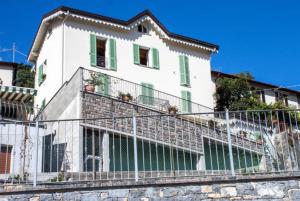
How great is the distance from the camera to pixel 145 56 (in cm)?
2772

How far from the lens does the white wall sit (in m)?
24.2

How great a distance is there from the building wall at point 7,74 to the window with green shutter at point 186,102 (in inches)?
465

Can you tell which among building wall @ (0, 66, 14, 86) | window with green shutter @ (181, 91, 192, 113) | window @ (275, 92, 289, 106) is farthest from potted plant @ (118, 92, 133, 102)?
window @ (275, 92, 289, 106)

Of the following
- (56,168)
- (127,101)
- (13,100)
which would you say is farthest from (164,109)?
(56,168)

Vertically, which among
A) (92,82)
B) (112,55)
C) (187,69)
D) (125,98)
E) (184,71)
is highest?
(112,55)

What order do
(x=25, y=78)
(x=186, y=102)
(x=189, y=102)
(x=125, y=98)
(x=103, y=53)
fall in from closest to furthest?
(x=125, y=98), (x=103, y=53), (x=186, y=102), (x=189, y=102), (x=25, y=78)

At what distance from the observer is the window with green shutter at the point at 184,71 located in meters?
27.6

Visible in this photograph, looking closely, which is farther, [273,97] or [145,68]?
[273,97]

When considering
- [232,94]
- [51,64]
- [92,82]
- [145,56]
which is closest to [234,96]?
[232,94]

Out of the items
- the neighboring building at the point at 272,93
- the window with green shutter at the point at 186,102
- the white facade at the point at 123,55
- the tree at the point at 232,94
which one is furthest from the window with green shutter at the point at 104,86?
the neighboring building at the point at 272,93

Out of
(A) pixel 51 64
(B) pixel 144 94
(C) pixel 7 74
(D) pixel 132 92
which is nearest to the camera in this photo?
(D) pixel 132 92

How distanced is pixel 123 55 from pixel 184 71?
4.13m

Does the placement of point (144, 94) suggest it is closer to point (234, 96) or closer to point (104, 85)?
point (104, 85)

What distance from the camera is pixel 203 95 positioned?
93.1 ft
